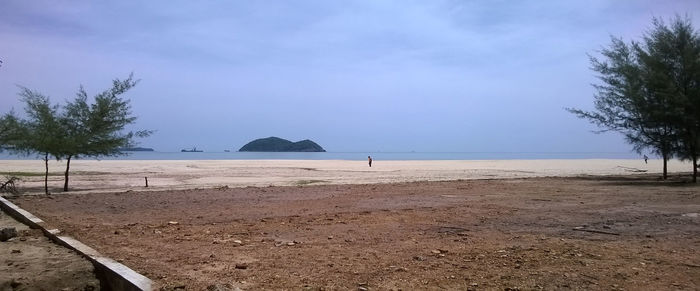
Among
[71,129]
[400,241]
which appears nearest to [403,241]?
[400,241]

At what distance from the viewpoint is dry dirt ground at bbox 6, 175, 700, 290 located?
6.17 metres

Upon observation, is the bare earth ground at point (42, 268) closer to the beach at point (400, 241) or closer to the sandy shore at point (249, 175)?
the beach at point (400, 241)

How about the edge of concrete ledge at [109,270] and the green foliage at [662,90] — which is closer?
the edge of concrete ledge at [109,270]

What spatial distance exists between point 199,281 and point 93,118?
19.7 meters

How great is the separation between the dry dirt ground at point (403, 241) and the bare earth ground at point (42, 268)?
558mm

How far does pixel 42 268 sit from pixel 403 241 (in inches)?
199

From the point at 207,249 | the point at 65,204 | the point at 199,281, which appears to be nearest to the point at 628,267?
the point at 199,281

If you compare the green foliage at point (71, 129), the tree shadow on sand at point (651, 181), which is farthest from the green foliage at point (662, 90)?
the green foliage at point (71, 129)

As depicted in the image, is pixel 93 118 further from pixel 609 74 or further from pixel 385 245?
pixel 609 74

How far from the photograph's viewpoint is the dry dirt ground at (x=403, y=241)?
6168mm

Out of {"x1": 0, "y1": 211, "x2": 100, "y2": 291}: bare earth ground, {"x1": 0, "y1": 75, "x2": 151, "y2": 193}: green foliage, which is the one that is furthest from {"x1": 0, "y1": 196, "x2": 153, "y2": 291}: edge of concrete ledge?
{"x1": 0, "y1": 75, "x2": 151, "y2": 193}: green foliage

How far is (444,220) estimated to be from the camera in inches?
446

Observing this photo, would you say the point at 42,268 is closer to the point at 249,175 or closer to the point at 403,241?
the point at 403,241

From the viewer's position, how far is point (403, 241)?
8.72 m
